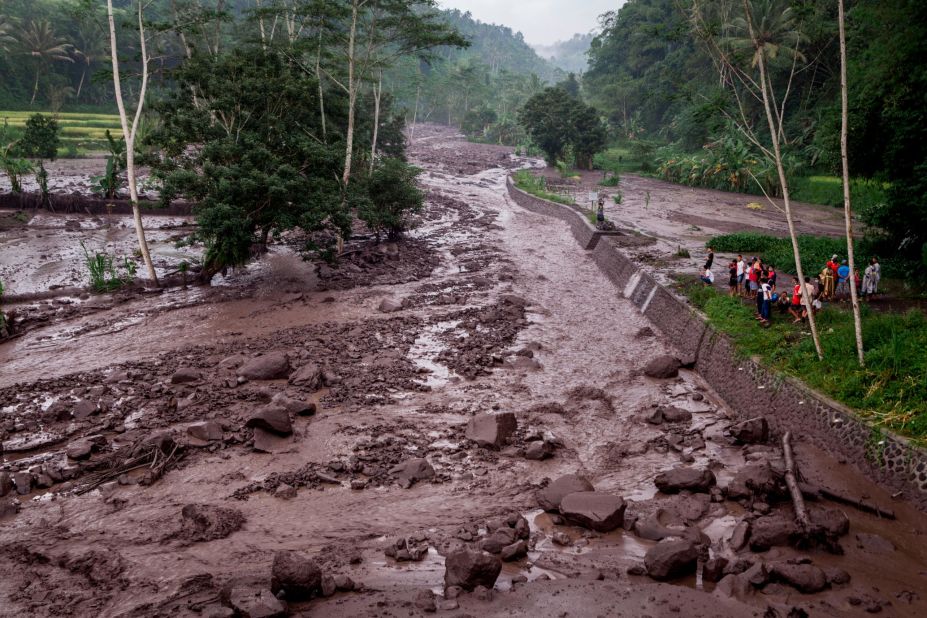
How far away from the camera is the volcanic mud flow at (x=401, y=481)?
7.01 meters

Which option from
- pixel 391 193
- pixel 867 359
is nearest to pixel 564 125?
pixel 391 193

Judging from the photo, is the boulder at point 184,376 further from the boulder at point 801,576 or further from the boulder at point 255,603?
the boulder at point 801,576

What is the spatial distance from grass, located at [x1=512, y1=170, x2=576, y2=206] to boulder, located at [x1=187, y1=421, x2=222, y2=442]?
27.3 m

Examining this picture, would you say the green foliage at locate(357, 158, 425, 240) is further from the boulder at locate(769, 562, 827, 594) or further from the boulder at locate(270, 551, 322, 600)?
the boulder at locate(769, 562, 827, 594)

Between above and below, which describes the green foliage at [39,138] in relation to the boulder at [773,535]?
above

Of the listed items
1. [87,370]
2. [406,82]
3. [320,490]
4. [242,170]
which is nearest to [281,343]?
[87,370]

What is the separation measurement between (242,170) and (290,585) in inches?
537

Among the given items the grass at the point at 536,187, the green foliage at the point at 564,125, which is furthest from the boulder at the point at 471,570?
the green foliage at the point at 564,125

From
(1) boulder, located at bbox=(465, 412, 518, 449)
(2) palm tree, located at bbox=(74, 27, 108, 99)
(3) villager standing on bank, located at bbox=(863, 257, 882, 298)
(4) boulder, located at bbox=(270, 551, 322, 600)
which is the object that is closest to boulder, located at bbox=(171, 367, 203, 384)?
(1) boulder, located at bbox=(465, 412, 518, 449)

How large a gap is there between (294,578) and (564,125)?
47.7 metres

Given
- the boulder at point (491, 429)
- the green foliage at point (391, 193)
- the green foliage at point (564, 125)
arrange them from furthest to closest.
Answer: the green foliage at point (564, 125) → the green foliage at point (391, 193) → the boulder at point (491, 429)

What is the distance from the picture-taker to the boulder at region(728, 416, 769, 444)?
35.1 feet

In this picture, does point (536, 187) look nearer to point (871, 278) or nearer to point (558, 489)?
point (871, 278)

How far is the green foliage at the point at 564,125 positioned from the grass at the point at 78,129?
3116cm
